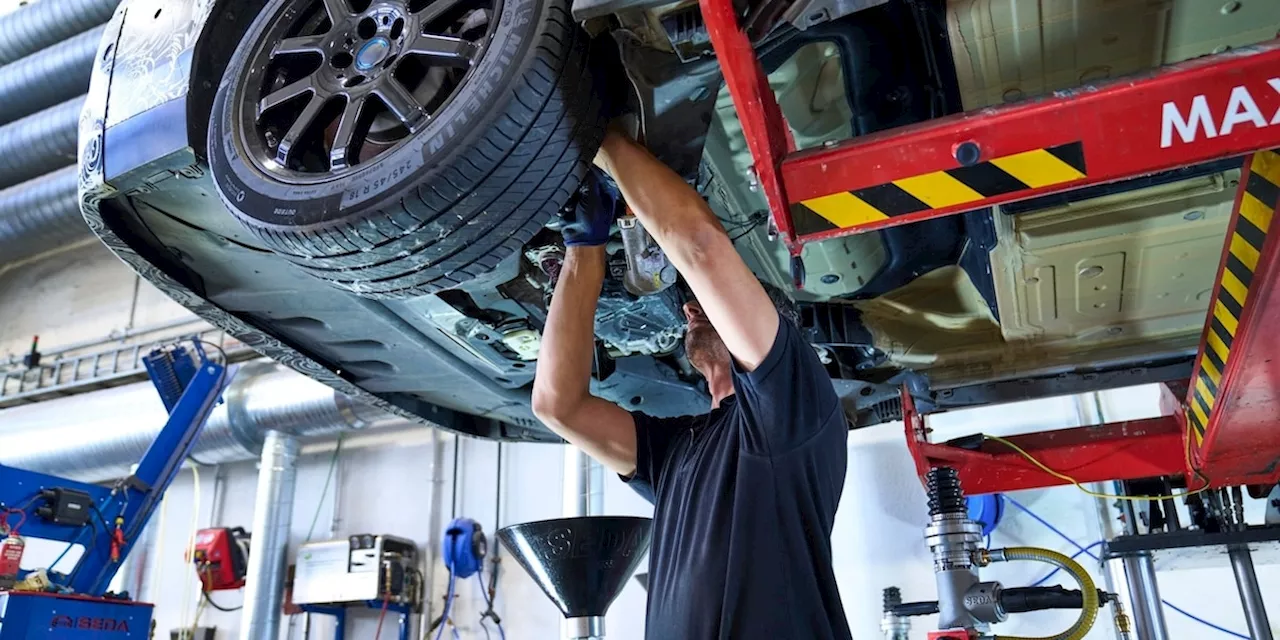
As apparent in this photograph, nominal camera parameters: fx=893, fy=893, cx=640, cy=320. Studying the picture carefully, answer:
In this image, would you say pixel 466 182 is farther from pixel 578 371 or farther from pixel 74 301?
pixel 74 301

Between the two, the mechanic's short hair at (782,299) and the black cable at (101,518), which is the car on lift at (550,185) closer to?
the mechanic's short hair at (782,299)

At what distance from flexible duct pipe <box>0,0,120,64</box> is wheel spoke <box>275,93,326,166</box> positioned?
5.34m

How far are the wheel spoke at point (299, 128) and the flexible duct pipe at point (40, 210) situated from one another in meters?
5.24

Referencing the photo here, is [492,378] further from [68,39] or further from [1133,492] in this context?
[68,39]

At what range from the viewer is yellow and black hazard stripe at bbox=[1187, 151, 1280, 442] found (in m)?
1.39

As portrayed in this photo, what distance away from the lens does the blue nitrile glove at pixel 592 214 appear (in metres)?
1.75

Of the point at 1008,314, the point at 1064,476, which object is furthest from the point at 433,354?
the point at 1064,476

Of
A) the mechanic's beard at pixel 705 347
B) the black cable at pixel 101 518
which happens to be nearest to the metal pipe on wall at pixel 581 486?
the black cable at pixel 101 518

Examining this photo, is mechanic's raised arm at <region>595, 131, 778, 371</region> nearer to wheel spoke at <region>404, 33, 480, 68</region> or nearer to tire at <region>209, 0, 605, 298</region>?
tire at <region>209, 0, 605, 298</region>

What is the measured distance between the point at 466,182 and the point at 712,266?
1.37ft

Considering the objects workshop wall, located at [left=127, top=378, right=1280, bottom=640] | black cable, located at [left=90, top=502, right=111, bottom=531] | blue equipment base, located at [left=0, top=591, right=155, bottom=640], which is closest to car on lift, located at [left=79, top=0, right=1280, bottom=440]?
workshop wall, located at [left=127, top=378, right=1280, bottom=640]

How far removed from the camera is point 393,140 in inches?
59.1

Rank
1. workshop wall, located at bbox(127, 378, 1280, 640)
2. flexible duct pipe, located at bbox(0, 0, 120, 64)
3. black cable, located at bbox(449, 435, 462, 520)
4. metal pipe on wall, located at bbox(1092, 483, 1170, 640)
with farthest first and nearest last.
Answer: flexible duct pipe, located at bbox(0, 0, 120, 64) → black cable, located at bbox(449, 435, 462, 520) → workshop wall, located at bbox(127, 378, 1280, 640) → metal pipe on wall, located at bbox(1092, 483, 1170, 640)

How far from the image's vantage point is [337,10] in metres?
1.62
